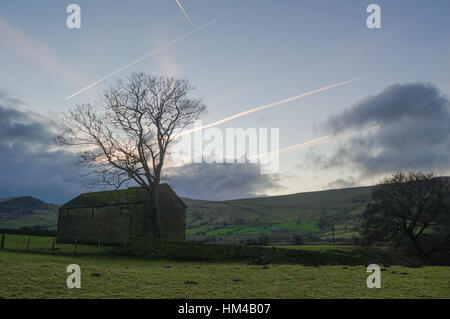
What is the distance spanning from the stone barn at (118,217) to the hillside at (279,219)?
195 feet

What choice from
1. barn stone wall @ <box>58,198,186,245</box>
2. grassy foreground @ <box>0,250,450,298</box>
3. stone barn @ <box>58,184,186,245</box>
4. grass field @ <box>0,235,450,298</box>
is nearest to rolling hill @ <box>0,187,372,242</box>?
barn stone wall @ <box>58,198,186,245</box>

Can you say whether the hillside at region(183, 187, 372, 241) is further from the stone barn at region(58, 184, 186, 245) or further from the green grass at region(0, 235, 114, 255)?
the green grass at region(0, 235, 114, 255)

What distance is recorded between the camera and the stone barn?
44406mm

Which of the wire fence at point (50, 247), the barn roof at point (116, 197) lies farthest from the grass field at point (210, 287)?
the barn roof at point (116, 197)

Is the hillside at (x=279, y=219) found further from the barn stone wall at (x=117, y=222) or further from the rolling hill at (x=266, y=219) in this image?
the barn stone wall at (x=117, y=222)

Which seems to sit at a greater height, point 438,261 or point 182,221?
point 182,221

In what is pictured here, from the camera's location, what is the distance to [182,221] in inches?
1969

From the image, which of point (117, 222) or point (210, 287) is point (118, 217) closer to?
point (117, 222)

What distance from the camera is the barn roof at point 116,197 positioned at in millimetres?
46250

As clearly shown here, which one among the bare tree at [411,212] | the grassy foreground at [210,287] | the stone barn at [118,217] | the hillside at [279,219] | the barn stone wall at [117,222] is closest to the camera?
the grassy foreground at [210,287]

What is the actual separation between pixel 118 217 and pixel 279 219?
121341 millimetres
